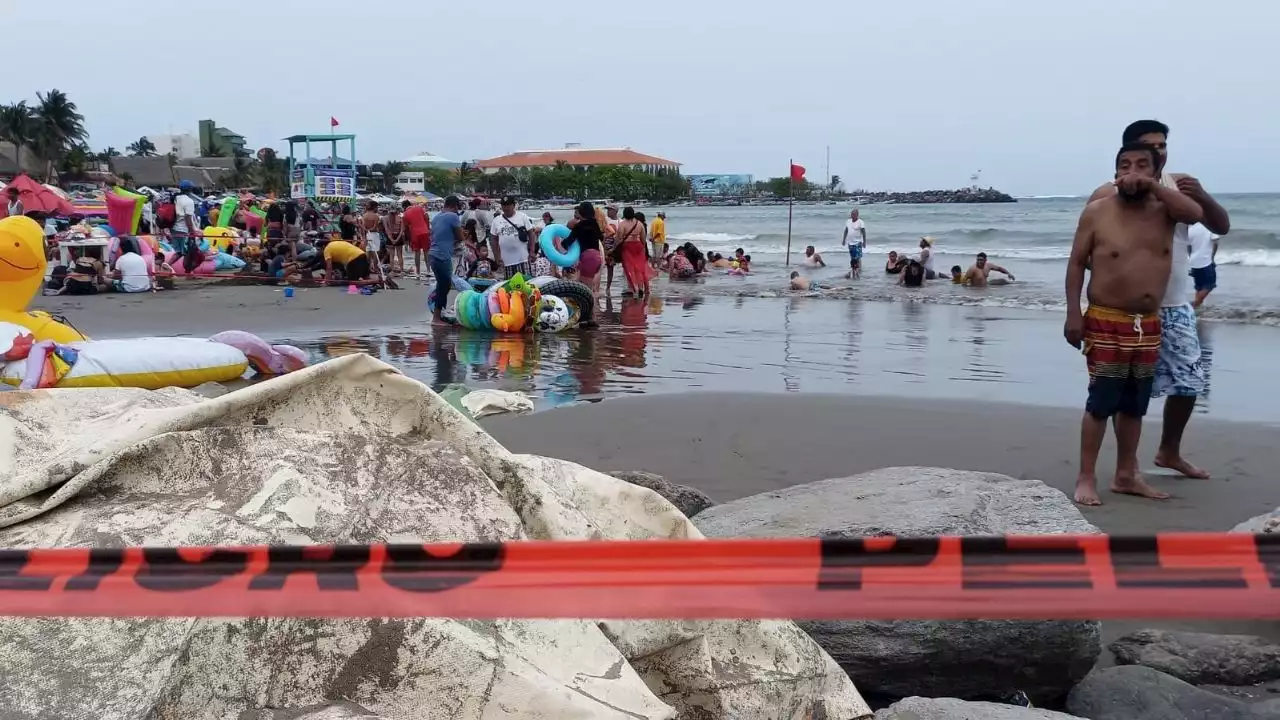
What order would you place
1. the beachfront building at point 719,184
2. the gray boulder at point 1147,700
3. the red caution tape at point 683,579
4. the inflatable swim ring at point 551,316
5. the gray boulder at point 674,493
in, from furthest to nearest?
1. the beachfront building at point 719,184
2. the inflatable swim ring at point 551,316
3. the gray boulder at point 674,493
4. the gray boulder at point 1147,700
5. the red caution tape at point 683,579

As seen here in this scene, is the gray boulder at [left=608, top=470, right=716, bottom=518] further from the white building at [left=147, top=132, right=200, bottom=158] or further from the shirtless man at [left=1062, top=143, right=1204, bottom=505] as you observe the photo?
the white building at [left=147, top=132, right=200, bottom=158]

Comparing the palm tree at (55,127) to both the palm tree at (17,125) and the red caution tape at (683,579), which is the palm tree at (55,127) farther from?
the red caution tape at (683,579)

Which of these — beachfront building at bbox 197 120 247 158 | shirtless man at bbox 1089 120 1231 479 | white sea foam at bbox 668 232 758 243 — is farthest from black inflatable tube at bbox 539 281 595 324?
beachfront building at bbox 197 120 247 158

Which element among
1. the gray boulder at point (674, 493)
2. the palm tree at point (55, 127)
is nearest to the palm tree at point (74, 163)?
the palm tree at point (55, 127)

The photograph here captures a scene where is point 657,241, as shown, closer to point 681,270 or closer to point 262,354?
Result: point 681,270

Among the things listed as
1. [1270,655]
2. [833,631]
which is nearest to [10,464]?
[833,631]

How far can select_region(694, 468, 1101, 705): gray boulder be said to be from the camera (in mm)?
3158

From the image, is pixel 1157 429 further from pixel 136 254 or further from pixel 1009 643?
pixel 136 254

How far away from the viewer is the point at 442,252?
12.8 metres

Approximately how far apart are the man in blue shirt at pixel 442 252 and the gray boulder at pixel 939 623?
9.14 meters

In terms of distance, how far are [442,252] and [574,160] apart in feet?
325

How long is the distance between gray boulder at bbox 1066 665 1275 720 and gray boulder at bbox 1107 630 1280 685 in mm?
255

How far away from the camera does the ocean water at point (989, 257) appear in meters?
17.5

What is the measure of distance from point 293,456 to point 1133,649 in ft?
9.58
